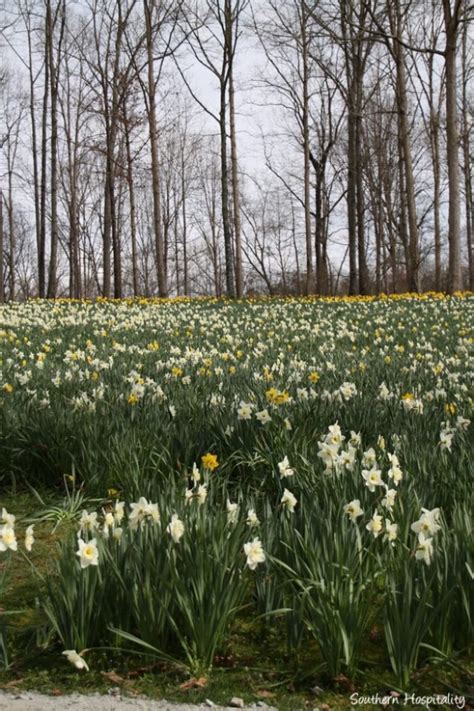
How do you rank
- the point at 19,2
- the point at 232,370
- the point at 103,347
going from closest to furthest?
the point at 232,370
the point at 103,347
the point at 19,2

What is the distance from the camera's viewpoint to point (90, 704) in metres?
1.75

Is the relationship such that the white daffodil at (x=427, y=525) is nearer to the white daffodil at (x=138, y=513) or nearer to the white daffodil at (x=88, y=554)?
the white daffodil at (x=138, y=513)

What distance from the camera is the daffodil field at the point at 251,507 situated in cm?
188

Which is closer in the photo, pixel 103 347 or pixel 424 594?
pixel 424 594

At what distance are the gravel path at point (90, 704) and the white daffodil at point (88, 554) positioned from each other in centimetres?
36

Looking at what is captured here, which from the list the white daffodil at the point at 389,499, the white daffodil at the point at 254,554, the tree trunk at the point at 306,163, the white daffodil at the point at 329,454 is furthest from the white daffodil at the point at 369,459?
the tree trunk at the point at 306,163

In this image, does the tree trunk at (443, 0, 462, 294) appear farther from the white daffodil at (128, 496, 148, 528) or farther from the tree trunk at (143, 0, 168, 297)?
the white daffodil at (128, 496, 148, 528)

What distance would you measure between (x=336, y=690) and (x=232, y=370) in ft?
12.9

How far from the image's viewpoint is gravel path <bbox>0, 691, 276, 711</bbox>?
1729 mm

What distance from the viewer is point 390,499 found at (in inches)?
94.2

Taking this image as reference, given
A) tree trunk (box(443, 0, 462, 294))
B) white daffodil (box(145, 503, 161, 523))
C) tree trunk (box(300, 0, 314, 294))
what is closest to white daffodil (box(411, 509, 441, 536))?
white daffodil (box(145, 503, 161, 523))

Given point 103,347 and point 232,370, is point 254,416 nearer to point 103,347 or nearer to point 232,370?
point 232,370

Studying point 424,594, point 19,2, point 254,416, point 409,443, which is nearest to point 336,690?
point 424,594

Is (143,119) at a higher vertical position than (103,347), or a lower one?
higher
